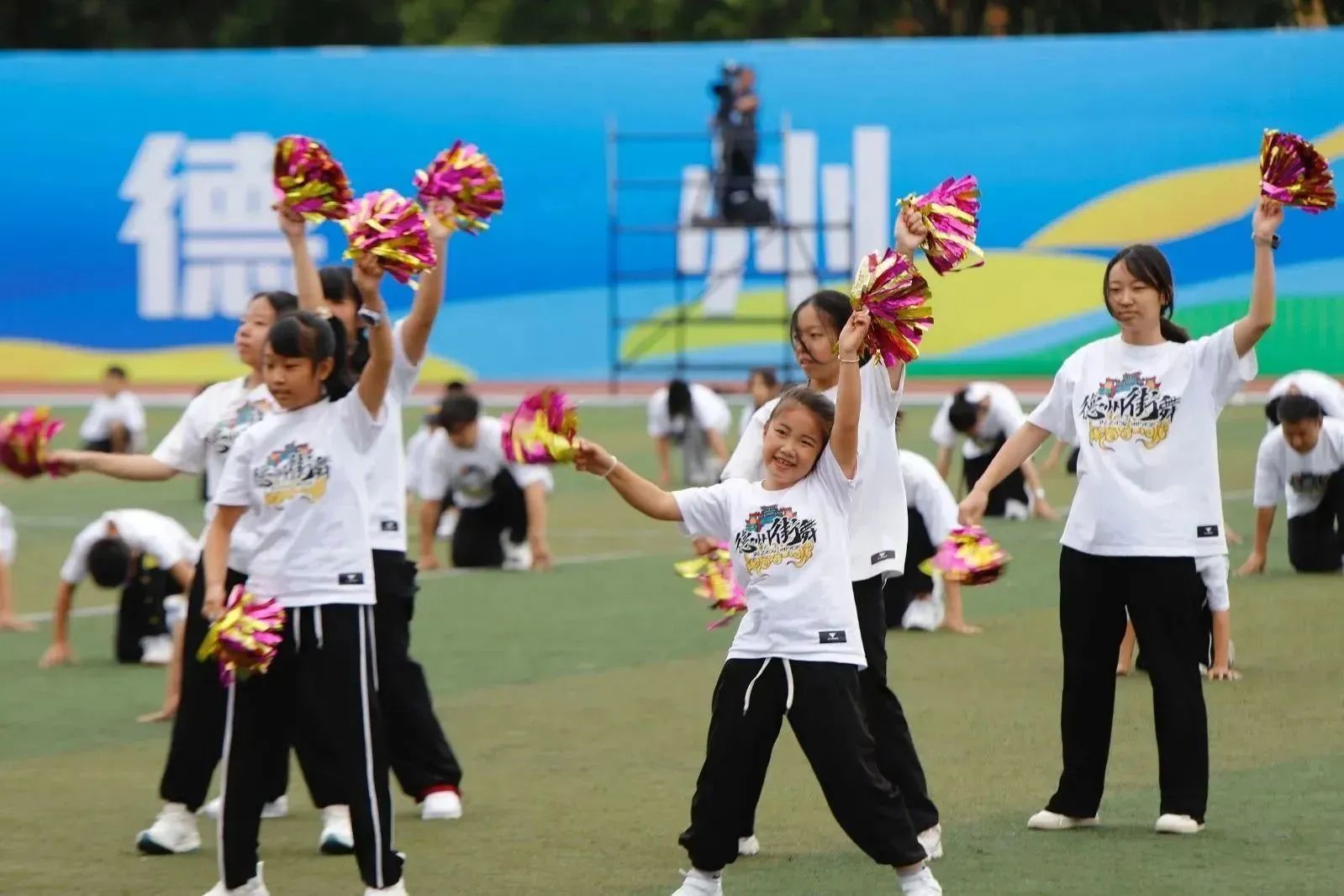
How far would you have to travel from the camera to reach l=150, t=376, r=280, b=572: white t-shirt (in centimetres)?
711

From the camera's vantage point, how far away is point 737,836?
589 centimetres

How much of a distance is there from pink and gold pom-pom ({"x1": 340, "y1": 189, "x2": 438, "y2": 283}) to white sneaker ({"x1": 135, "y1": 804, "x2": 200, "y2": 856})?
1971 millimetres

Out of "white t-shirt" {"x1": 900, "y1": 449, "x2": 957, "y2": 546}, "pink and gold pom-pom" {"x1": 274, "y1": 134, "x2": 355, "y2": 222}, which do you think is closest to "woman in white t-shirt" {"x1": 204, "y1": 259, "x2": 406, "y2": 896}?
"pink and gold pom-pom" {"x1": 274, "y1": 134, "x2": 355, "y2": 222}

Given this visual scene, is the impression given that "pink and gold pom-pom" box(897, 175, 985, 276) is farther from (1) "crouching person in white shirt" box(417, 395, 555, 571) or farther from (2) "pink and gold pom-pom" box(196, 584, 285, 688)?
(1) "crouching person in white shirt" box(417, 395, 555, 571)

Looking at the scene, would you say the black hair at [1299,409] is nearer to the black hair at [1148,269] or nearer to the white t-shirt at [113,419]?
the black hair at [1148,269]

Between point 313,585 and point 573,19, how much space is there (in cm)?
3793

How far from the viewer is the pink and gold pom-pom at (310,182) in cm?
704

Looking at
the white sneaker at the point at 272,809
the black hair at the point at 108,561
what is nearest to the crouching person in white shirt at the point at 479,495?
the black hair at the point at 108,561

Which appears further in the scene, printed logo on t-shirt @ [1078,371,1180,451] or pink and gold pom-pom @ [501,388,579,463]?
printed logo on t-shirt @ [1078,371,1180,451]

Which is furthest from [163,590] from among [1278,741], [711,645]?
[1278,741]

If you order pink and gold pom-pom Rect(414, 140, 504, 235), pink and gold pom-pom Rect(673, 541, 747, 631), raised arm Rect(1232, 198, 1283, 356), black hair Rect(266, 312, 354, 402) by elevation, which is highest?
pink and gold pom-pom Rect(414, 140, 504, 235)

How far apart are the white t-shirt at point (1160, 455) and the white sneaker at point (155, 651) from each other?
5.86 meters

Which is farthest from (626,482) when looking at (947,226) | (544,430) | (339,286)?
(339,286)

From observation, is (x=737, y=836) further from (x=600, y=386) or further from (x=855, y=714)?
(x=600, y=386)
